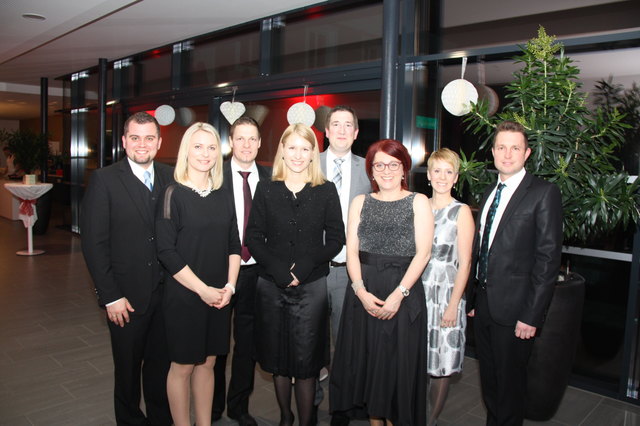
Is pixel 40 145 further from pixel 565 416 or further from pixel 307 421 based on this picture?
pixel 565 416

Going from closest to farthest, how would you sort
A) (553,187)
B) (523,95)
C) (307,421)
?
(553,187) → (307,421) → (523,95)

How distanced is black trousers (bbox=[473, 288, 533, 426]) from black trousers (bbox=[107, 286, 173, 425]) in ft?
6.03

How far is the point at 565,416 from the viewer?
335 centimetres

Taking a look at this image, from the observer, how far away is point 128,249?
2600 millimetres

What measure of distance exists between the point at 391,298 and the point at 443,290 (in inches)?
16.9

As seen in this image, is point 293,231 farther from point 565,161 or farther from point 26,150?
point 26,150

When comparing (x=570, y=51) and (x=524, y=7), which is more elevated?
(x=524, y=7)

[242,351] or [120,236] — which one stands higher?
[120,236]

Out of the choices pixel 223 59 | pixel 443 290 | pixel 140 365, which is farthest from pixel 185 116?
pixel 443 290

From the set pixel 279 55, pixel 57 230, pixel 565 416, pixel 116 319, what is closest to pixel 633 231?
pixel 565 416

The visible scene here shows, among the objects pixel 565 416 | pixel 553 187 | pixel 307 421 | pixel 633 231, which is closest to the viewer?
pixel 553 187

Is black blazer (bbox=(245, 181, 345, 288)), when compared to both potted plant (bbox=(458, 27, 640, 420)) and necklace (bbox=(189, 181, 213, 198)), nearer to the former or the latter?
necklace (bbox=(189, 181, 213, 198))

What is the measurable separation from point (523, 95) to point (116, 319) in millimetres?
2662

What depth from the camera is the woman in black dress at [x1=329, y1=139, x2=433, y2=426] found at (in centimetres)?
258
